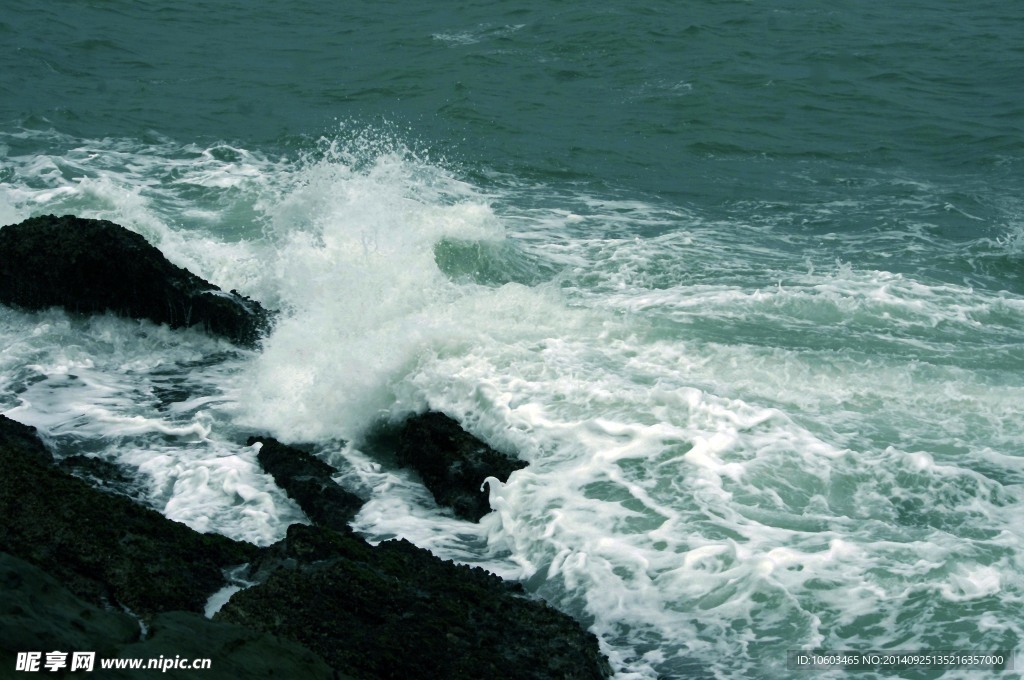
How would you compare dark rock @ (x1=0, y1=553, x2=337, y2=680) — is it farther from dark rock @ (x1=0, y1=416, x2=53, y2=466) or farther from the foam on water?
dark rock @ (x1=0, y1=416, x2=53, y2=466)

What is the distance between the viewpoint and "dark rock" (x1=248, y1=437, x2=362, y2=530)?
25.6 ft

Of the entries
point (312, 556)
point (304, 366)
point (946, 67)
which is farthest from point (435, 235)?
point (946, 67)

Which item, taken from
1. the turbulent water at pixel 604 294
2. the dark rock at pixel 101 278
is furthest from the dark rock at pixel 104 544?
the dark rock at pixel 101 278

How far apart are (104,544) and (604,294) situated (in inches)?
269

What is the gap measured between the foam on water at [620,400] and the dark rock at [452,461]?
0.13 meters

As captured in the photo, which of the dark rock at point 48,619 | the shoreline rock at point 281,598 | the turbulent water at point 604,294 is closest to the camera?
the dark rock at point 48,619

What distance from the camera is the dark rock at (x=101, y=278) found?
1031cm

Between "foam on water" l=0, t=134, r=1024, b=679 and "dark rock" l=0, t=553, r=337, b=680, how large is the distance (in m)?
2.13

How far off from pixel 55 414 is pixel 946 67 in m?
17.3

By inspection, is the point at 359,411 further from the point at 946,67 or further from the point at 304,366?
the point at 946,67

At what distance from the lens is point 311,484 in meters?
8.00

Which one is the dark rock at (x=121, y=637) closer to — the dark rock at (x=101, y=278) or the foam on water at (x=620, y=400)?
the foam on water at (x=620, y=400)

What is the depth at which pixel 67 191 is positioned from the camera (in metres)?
14.5

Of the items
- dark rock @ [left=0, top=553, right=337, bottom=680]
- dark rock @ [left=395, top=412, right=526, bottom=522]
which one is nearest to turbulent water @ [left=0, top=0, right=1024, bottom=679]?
dark rock @ [left=395, top=412, right=526, bottom=522]
